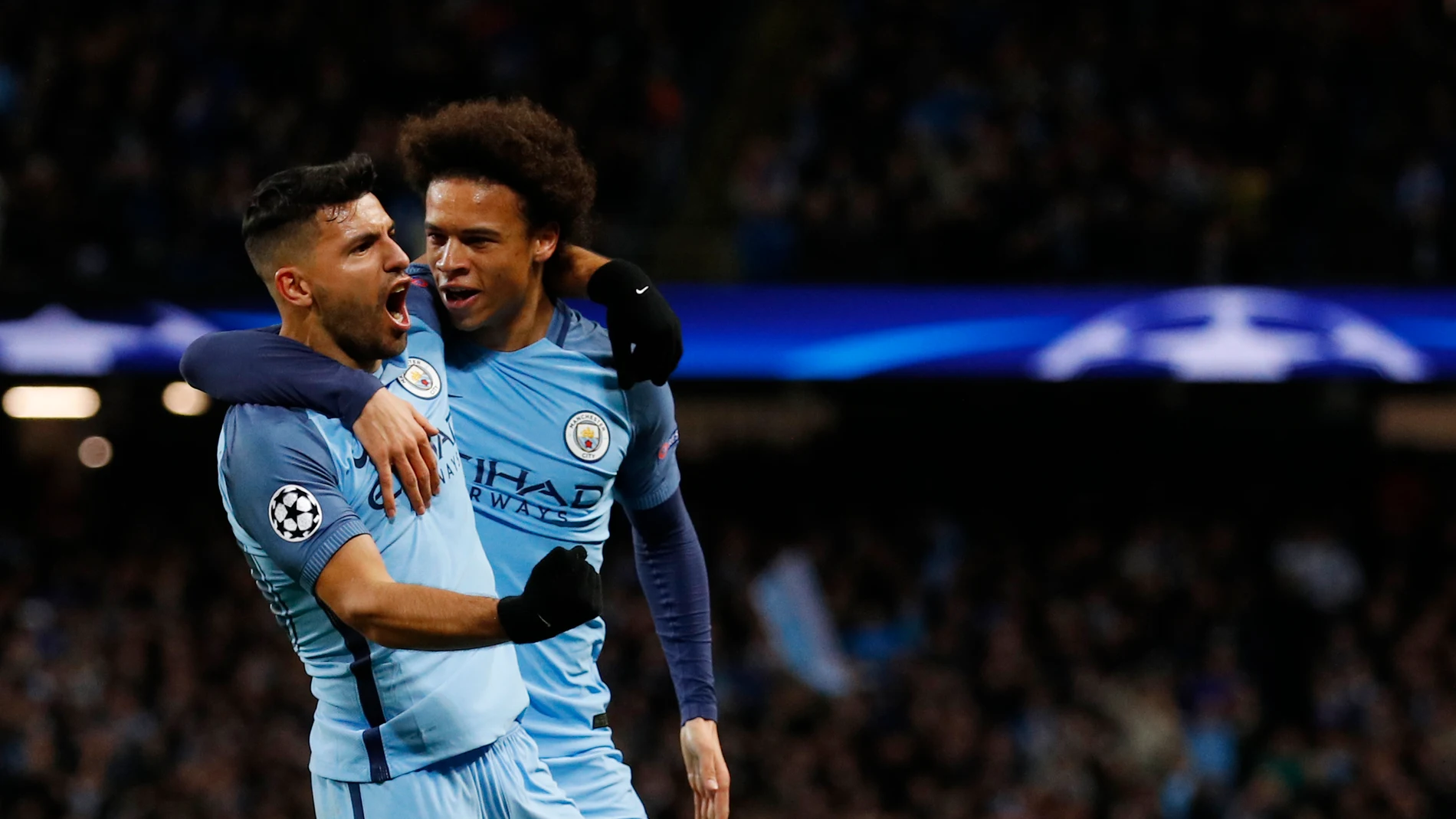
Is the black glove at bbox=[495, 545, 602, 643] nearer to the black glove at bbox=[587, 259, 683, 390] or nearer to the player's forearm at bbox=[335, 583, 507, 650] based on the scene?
the player's forearm at bbox=[335, 583, 507, 650]

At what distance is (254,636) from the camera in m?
12.6

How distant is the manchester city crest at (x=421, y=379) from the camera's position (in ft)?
12.5

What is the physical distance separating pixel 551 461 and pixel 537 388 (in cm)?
18

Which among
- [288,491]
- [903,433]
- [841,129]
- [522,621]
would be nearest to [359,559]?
[288,491]

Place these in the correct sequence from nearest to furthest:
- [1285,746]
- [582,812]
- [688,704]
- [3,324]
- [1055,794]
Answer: [582,812], [688,704], [1055,794], [1285,746], [3,324]

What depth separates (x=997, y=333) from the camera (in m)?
12.3

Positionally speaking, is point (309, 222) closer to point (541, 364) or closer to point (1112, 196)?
point (541, 364)

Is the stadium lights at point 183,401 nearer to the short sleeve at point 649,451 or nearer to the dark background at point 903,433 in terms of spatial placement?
the dark background at point 903,433

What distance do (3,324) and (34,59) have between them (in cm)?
242

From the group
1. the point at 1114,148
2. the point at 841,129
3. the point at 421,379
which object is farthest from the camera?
the point at 841,129

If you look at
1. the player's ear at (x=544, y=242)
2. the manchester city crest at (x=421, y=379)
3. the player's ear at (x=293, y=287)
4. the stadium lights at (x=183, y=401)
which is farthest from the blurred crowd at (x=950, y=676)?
the player's ear at (x=293, y=287)

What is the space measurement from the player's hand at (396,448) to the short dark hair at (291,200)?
14.7 inches

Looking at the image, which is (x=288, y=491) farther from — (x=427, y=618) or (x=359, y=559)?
(x=427, y=618)

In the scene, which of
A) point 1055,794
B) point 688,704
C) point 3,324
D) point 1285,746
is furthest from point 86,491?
point 688,704
